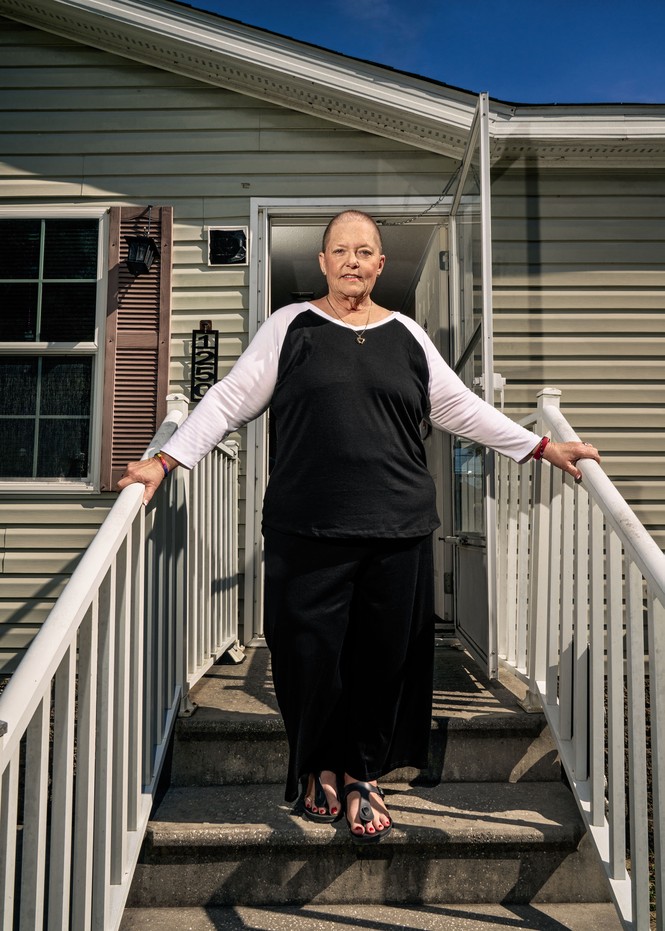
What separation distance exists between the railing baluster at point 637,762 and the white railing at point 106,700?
1.05 m

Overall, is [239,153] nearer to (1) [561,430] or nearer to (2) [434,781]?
(1) [561,430]

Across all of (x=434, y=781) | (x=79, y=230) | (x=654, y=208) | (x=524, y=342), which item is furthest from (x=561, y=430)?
(x=79, y=230)

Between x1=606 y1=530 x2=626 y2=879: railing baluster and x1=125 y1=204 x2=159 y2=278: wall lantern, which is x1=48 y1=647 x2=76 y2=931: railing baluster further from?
x1=125 y1=204 x2=159 y2=278: wall lantern

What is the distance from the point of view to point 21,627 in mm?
3684

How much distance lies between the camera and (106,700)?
149 centimetres

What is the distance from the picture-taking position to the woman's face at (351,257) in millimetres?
1749

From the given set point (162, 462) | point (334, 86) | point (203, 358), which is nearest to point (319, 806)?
point (162, 462)

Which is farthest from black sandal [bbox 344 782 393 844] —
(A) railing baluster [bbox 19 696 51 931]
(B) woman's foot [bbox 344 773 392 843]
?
(A) railing baluster [bbox 19 696 51 931]

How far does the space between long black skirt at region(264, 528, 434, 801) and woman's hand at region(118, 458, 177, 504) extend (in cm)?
30

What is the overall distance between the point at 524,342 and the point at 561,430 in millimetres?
1882

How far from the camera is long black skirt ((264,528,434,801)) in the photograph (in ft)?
5.41

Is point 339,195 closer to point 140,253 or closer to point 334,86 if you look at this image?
point 334,86

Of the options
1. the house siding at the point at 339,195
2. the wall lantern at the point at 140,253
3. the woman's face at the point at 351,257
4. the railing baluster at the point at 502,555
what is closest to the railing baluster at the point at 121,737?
the woman's face at the point at 351,257

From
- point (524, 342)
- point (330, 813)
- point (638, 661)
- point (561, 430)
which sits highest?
point (524, 342)
